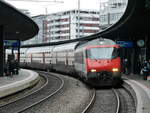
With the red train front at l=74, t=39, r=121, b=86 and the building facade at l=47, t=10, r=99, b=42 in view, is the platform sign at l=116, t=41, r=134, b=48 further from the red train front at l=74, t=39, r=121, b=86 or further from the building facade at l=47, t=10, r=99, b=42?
the building facade at l=47, t=10, r=99, b=42

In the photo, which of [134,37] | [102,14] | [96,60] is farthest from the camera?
[102,14]

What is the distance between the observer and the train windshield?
20.1 meters

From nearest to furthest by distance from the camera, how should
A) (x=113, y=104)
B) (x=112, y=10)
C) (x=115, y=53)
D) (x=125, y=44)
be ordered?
(x=113, y=104)
(x=115, y=53)
(x=125, y=44)
(x=112, y=10)

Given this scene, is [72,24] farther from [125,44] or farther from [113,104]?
[113,104]

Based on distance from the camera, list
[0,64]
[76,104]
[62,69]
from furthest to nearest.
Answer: [62,69] < [0,64] < [76,104]

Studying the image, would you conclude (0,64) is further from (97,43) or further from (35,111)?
(35,111)

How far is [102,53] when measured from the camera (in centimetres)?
2028

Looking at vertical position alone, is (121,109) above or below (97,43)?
below

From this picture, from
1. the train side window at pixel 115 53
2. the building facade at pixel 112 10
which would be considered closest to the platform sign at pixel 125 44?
the train side window at pixel 115 53

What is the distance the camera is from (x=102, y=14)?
351ft

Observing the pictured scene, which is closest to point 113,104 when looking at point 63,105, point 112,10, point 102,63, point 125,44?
point 63,105

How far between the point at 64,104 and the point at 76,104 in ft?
1.68

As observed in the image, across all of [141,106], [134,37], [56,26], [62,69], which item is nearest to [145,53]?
[134,37]

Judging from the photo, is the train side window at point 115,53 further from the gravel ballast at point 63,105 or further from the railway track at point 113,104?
the gravel ballast at point 63,105
